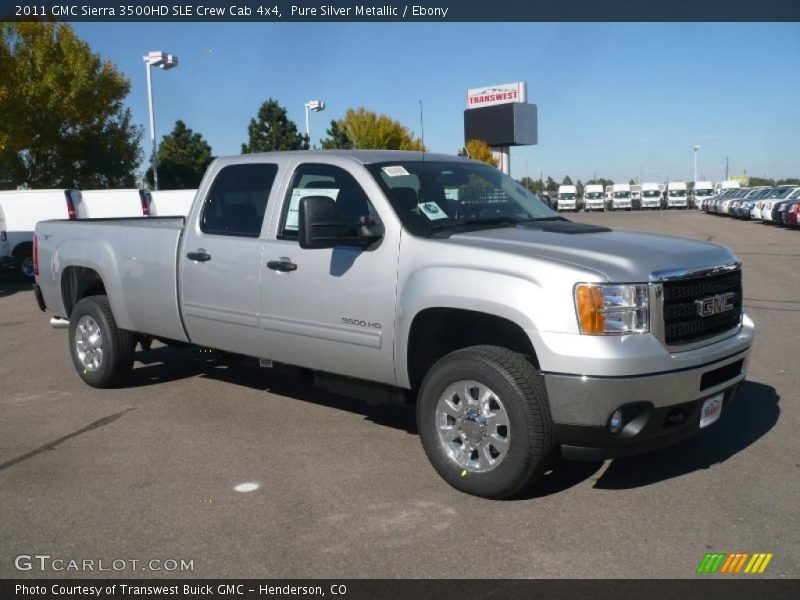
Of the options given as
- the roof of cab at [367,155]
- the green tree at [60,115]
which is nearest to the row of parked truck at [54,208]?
the green tree at [60,115]

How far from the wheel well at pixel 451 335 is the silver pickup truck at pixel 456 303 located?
0.01 metres

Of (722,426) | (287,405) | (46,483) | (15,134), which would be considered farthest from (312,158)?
(15,134)

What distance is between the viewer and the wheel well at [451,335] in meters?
4.67

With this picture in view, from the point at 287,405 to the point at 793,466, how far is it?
3743 millimetres

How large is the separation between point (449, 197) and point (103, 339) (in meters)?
3.51

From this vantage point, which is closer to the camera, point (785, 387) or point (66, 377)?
point (785, 387)

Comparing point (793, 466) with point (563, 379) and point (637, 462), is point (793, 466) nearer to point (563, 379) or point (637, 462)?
point (637, 462)

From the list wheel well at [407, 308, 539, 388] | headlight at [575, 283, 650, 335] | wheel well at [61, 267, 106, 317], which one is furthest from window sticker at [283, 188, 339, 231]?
wheel well at [61, 267, 106, 317]

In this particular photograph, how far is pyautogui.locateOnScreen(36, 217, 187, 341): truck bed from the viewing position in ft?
21.0

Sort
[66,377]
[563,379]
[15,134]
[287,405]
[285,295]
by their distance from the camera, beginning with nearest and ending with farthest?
1. [563,379]
2. [285,295]
3. [287,405]
4. [66,377]
5. [15,134]

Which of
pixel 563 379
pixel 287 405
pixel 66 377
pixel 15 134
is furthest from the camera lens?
pixel 15 134

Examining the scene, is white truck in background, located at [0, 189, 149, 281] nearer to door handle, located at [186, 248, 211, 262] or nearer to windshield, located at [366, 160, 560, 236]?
door handle, located at [186, 248, 211, 262]

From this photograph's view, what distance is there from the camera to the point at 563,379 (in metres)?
4.14

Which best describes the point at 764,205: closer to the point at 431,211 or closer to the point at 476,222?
the point at 476,222
